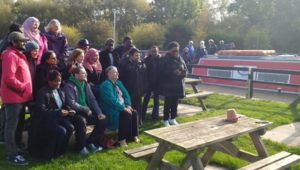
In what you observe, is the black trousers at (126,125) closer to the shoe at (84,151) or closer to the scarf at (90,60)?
the shoe at (84,151)

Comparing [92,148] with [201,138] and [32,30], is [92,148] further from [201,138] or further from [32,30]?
[201,138]

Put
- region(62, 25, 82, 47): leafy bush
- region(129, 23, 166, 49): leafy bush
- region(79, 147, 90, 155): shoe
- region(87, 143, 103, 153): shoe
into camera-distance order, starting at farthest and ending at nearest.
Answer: region(62, 25, 82, 47): leafy bush, region(129, 23, 166, 49): leafy bush, region(87, 143, 103, 153): shoe, region(79, 147, 90, 155): shoe

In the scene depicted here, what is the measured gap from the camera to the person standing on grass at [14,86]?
4.97 metres

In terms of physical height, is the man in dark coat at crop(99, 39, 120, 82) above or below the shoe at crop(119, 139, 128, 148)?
above

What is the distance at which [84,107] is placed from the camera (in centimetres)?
583

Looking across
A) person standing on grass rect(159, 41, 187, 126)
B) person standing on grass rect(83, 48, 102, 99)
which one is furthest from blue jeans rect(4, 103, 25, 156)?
person standing on grass rect(159, 41, 187, 126)

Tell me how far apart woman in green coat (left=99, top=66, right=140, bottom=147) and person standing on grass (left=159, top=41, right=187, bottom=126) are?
1460 millimetres

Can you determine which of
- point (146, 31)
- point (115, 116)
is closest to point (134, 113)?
point (115, 116)

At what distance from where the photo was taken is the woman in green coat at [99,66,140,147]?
613cm

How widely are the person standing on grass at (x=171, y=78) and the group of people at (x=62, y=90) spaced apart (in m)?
0.02

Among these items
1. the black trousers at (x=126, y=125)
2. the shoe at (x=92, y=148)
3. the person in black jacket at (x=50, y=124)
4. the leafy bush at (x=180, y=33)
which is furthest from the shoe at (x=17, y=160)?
the leafy bush at (x=180, y=33)

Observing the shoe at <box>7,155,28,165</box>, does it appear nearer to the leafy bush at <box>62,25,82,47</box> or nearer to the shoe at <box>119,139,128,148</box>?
the shoe at <box>119,139,128,148</box>

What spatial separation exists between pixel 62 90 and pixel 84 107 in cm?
45

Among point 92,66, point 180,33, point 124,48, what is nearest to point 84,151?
point 92,66
